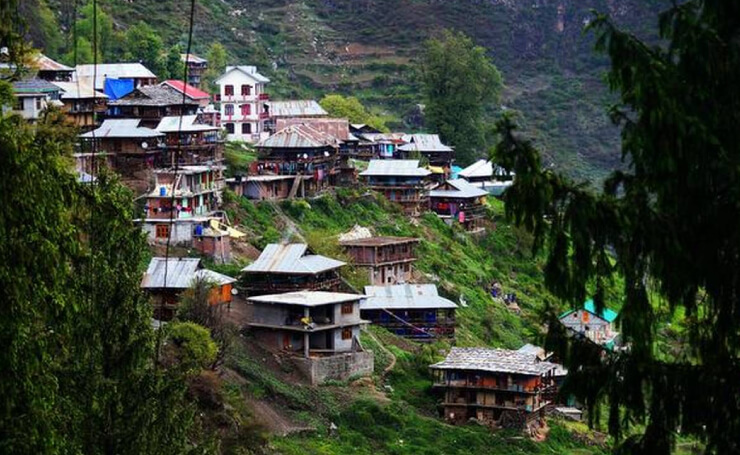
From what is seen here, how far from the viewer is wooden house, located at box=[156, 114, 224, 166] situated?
2254 inches

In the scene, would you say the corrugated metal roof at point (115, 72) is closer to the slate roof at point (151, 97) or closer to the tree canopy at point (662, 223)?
the slate roof at point (151, 97)

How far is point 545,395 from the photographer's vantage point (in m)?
46.5

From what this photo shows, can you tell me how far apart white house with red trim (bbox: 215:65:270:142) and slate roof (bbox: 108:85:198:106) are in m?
11.3

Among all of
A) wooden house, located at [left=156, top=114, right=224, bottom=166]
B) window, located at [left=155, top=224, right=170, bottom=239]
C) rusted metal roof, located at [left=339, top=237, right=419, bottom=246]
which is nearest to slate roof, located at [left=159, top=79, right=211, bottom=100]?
wooden house, located at [left=156, top=114, right=224, bottom=166]

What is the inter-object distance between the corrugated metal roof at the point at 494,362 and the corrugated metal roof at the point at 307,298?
3.95 metres

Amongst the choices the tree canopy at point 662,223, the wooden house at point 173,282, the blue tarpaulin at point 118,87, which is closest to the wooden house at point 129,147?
the blue tarpaulin at point 118,87

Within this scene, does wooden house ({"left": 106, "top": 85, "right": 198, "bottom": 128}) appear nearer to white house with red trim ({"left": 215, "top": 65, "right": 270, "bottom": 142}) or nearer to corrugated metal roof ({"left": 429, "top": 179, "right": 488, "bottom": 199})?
white house with red trim ({"left": 215, "top": 65, "right": 270, "bottom": 142})

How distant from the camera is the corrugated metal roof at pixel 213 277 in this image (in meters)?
43.5

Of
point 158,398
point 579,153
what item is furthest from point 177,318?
point 579,153

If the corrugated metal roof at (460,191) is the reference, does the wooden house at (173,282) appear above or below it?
below

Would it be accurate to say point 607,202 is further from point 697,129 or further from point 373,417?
point 373,417

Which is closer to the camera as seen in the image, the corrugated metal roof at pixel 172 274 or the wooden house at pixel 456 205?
the corrugated metal roof at pixel 172 274

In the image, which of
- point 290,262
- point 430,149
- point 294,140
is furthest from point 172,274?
point 430,149

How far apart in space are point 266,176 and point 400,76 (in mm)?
57543
